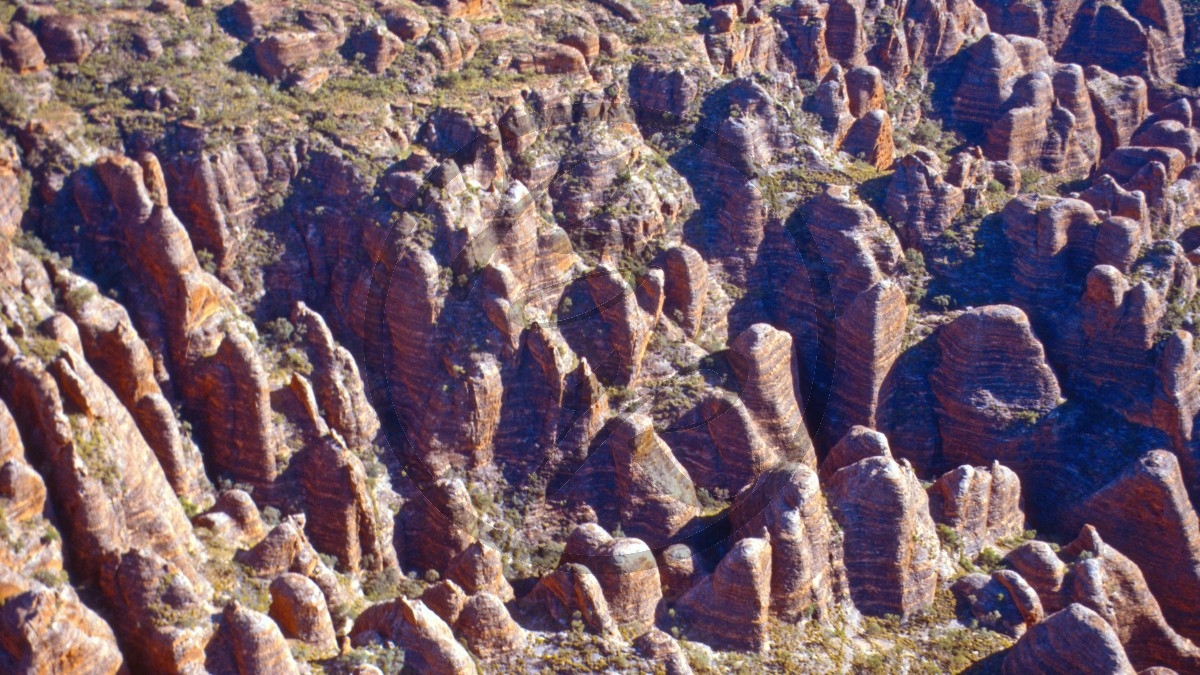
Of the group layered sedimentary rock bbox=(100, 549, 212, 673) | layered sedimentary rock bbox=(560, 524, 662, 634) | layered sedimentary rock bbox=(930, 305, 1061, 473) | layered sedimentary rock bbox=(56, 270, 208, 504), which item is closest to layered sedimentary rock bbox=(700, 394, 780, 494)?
layered sedimentary rock bbox=(560, 524, 662, 634)

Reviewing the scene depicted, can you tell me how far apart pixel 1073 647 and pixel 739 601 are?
11.2 m

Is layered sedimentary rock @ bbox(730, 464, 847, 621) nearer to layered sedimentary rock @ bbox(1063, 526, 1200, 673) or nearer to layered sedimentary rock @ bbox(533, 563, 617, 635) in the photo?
layered sedimentary rock @ bbox(533, 563, 617, 635)

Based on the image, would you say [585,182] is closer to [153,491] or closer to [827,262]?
[827,262]

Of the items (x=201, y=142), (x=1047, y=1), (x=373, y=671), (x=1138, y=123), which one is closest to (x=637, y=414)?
(x=373, y=671)

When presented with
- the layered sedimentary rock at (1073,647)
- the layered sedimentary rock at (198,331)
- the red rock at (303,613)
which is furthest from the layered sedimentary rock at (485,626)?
the layered sedimentary rock at (1073,647)

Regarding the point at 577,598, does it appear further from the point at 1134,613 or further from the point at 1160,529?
the point at 1160,529

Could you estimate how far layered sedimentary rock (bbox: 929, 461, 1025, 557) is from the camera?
55.0 m

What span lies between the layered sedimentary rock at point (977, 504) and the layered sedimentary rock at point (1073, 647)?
750 cm

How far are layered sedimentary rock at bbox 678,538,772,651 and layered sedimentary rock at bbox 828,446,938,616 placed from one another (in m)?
4.56

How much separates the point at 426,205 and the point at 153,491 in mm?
17553

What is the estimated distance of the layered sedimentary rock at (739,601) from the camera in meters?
48.3

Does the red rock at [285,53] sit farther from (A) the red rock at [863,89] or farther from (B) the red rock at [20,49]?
(A) the red rock at [863,89]

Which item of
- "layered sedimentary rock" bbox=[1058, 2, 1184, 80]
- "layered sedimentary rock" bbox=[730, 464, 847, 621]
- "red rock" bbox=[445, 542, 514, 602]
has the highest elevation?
"layered sedimentary rock" bbox=[1058, 2, 1184, 80]

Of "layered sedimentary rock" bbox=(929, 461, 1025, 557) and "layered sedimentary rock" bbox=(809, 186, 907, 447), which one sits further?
"layered sedimentary rock" bbox=(809, 186, 907, 447)
